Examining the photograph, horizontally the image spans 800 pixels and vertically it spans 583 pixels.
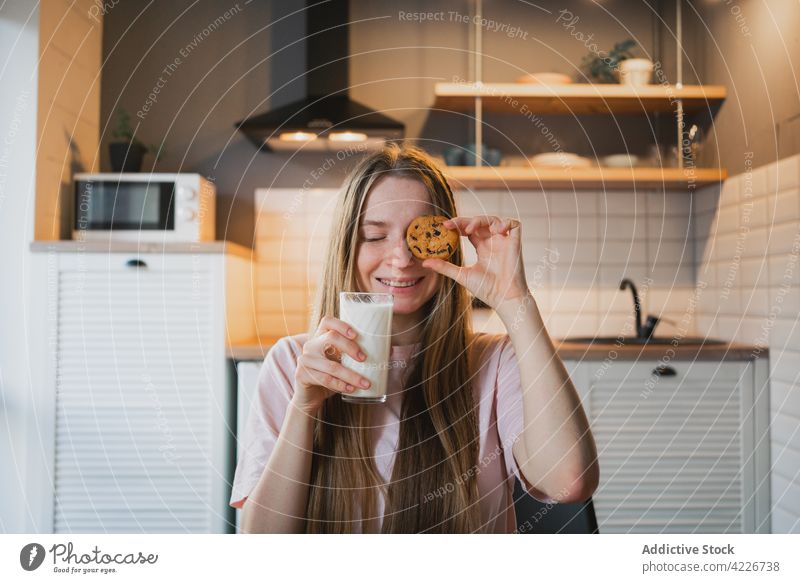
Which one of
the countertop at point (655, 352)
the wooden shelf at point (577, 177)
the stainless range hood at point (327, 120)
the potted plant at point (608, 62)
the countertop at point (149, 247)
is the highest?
the potted plant at point (608, 62)

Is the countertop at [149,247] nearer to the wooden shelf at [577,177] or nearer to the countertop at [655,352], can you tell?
the countertop at [655,352]

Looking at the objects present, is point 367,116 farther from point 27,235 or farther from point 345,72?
point 27,235

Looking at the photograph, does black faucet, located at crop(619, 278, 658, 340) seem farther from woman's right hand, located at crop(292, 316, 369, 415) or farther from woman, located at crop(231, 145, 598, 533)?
woman's right hand, located at crop(292, 316, 369, 415)

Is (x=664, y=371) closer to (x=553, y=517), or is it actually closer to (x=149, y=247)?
(x=553, y=517)

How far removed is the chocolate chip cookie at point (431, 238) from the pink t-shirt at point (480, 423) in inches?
7.0

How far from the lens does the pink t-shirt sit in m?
0.77

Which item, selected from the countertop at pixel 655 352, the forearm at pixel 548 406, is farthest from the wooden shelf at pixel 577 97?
the forearm at pixel 548 406

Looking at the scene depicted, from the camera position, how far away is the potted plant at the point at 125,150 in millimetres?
1525

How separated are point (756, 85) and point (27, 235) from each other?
5.02 ft

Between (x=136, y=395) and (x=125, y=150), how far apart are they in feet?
2.02

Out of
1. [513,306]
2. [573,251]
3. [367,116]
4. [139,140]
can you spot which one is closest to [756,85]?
[573,251]

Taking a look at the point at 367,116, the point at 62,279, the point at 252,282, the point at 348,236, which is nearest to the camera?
the point at 348,236

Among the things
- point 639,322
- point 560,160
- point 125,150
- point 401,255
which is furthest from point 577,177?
point 125,150

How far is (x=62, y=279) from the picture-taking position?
4.48 feet
